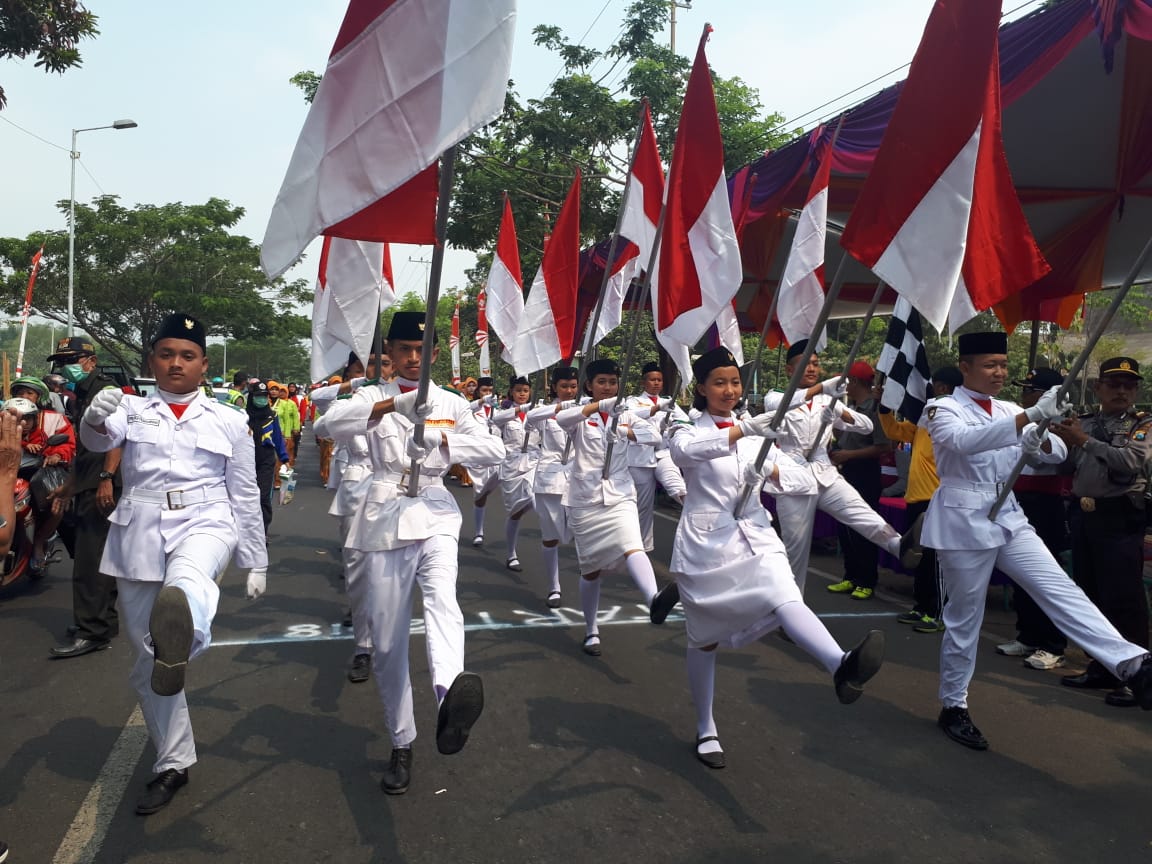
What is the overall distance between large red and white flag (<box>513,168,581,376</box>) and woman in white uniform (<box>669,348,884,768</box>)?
9.68ft

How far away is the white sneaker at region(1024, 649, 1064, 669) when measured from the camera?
569 centimetres

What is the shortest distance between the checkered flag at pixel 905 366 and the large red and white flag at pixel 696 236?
6.69ft

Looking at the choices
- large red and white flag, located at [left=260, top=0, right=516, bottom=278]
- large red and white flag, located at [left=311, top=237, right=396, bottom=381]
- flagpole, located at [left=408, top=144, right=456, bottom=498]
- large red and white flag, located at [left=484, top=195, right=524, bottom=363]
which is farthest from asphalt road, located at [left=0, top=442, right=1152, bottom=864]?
large red and white flag, located at [left=484, top=195, right=524, bottom=363]

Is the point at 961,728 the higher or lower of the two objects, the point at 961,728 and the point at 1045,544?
the lower

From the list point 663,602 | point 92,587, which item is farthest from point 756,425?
point 92,587

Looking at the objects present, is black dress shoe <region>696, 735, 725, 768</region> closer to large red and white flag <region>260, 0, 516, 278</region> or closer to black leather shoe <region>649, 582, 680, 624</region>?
black leather shoe <region>649, 582, 680, 624</region>

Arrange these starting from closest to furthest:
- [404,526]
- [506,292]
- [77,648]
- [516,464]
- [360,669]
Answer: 1. [404,526]
2. [360,669]
3. [77,648]
4. [506,292]
5. [516,464]

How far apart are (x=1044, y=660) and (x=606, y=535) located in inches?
115

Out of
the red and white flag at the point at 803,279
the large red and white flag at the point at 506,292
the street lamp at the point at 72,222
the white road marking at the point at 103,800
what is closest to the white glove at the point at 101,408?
the white road marking at the point at 103,800

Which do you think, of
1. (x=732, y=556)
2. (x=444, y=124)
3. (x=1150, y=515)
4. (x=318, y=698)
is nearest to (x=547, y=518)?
(x=318, y=698)

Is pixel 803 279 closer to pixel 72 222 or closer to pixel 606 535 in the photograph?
pixel 606 535

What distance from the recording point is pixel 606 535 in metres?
6.03

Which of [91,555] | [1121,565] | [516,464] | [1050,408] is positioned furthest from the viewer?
[516,464]

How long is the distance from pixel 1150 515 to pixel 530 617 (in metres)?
4.27
